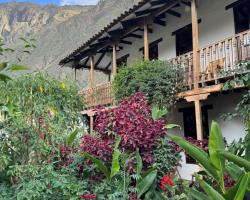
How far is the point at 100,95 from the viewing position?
613 inches

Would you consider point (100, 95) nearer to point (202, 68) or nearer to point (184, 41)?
point (184, 41)

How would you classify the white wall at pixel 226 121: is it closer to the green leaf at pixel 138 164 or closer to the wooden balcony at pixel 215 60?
the wooden balcony at pixel 215 60

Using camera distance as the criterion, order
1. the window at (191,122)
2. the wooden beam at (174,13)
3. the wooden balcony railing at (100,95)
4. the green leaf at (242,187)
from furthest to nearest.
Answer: the wooden balcony railing at (100,95), the wooden beam at (174,13), the window at (191,122), the green leaf at (242,187)

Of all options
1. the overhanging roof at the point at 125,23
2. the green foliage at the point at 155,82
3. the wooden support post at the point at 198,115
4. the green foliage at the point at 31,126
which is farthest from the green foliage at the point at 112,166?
the overhanging roof at the point at 125,23

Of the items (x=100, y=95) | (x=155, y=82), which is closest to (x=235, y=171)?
(x=155, y=82)

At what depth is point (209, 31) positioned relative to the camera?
1231 centimetres

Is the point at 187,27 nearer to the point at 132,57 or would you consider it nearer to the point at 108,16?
the point at 132,57

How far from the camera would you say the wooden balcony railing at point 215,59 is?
9117 millimetres

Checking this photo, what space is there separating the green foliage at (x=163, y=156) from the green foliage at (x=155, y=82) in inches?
186

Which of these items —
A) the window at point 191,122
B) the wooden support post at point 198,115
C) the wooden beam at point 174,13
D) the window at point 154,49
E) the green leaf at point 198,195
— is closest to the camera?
the green leaf at point 198,195

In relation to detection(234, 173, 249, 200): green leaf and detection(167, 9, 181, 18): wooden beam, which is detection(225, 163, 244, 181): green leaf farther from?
detection(167, 9, 181, 18): wooden beam

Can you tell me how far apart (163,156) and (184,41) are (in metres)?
8.88

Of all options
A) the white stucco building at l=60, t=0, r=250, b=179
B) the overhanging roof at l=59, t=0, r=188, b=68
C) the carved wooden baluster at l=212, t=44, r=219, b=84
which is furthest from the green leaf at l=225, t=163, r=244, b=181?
the overhanging roof at l=59, t=0, r=188, b=68

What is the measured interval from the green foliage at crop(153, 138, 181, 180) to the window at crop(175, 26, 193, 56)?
8144 mm
